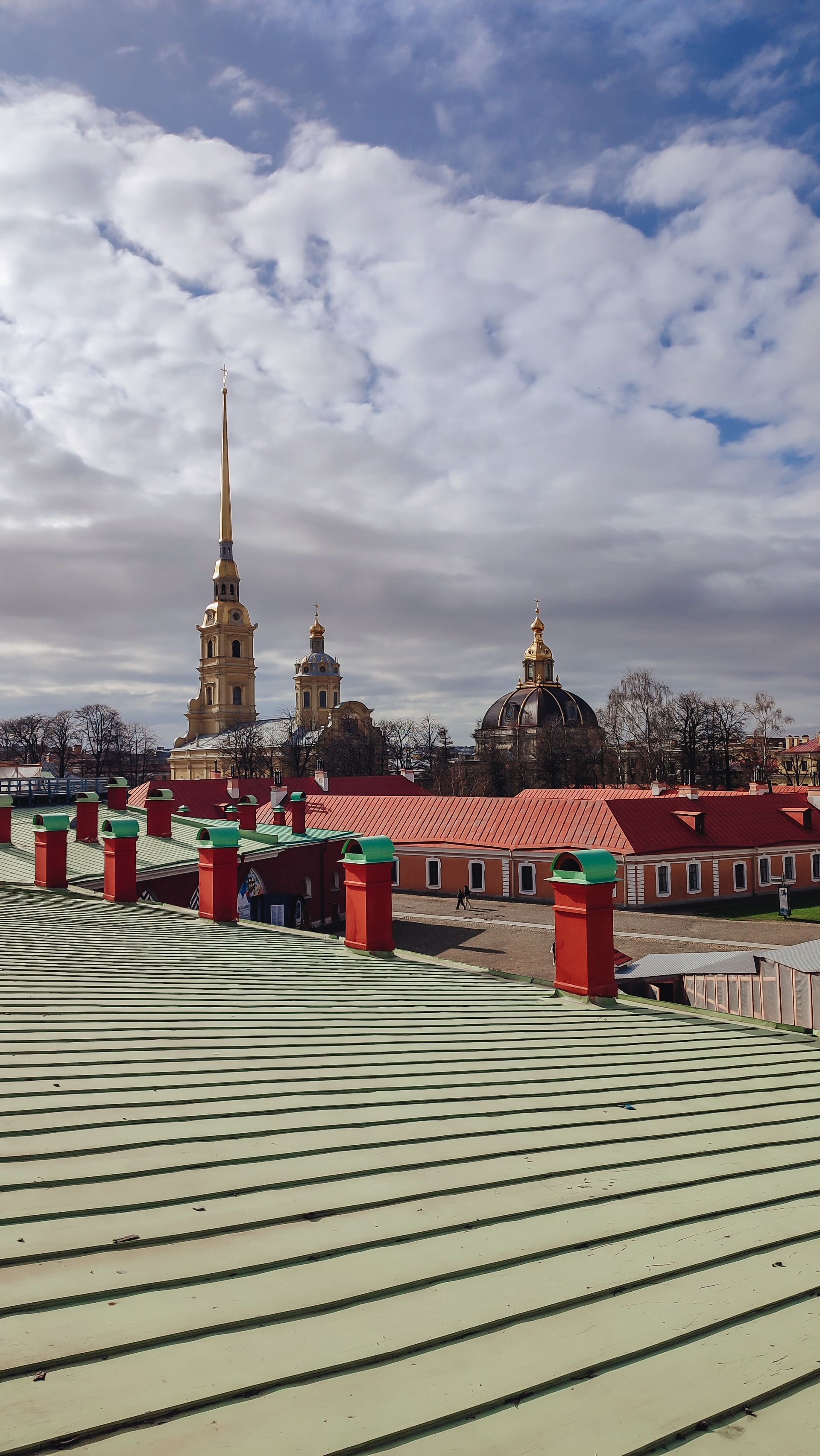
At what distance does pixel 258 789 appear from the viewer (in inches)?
1831

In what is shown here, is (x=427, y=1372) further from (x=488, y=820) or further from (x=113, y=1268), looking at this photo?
(x=488, y=820)

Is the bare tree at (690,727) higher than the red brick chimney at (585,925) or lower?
higher

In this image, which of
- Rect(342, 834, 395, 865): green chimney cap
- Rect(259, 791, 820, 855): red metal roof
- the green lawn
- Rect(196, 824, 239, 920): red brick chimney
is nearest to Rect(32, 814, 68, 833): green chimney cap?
Rect(196, 824, 239, 920): red brick chimney

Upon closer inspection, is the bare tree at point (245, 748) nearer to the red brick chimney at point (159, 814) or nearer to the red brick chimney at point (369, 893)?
the red brick chimney at point (159, 814)

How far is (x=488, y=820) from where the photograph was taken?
38.8m

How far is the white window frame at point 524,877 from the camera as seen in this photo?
37.0m

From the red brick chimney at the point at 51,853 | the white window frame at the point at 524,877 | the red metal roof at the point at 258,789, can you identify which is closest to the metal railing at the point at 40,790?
the red metal roof at the point at 258,789

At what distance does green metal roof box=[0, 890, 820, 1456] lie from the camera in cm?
220

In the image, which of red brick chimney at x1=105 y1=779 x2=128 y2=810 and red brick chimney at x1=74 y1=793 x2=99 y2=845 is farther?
red brick chimney at x1=105 y1=779 x2=128 y2=810

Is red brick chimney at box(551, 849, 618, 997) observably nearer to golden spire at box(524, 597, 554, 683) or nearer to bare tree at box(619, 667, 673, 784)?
bare tree at box(619, 667, 673, 784)

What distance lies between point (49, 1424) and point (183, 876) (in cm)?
1920

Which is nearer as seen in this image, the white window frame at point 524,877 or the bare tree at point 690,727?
the white window frame at point 524,877

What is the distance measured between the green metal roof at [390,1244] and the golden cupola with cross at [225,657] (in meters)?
95.0

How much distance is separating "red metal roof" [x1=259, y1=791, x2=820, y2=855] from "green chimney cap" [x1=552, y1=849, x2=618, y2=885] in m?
26.4
